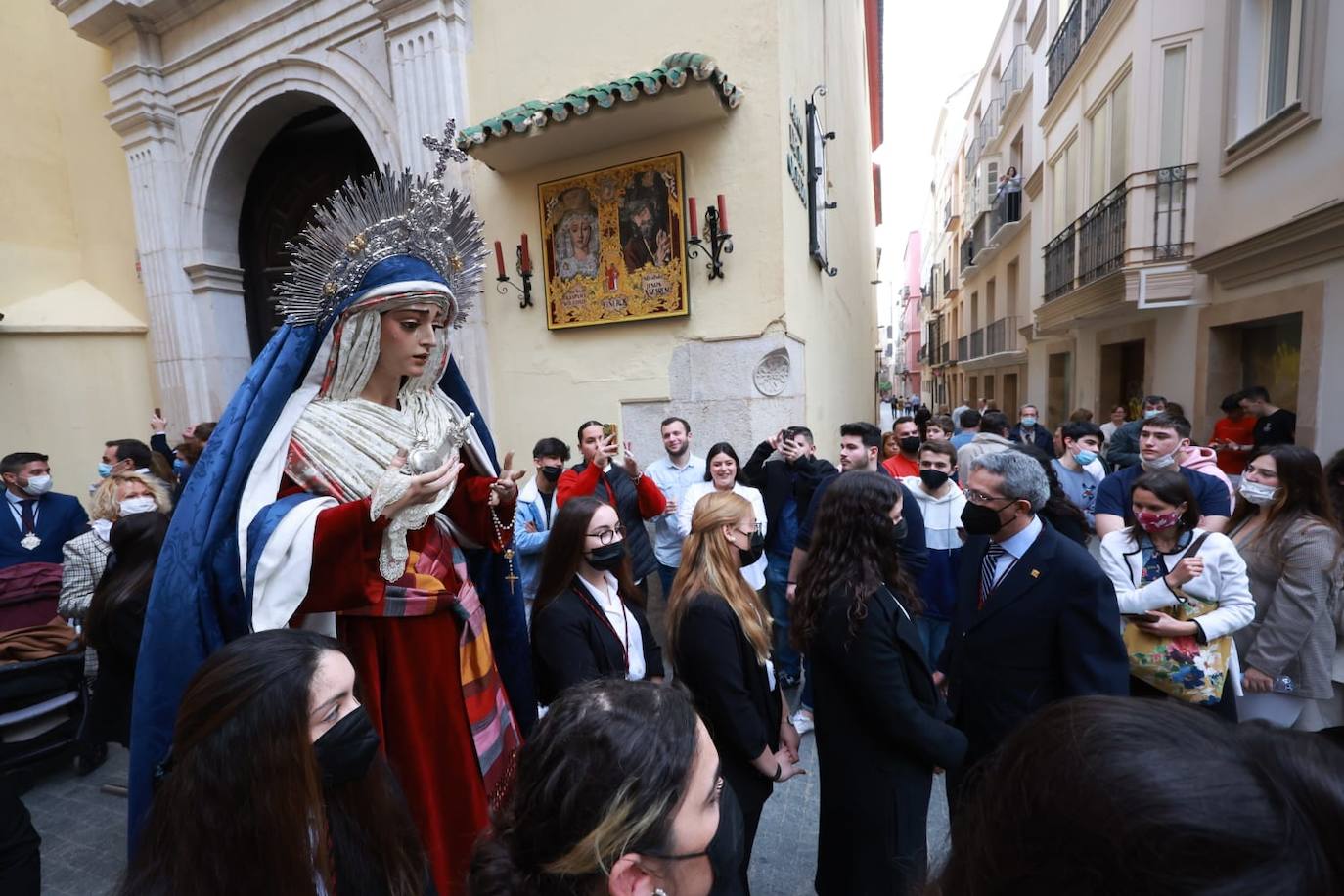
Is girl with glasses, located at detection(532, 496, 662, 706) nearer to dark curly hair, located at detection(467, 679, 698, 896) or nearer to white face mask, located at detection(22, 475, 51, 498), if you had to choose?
dark curly hair, located at detection(467, 679, 698, 896)

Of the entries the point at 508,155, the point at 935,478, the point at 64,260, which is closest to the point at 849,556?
the point at 935,478

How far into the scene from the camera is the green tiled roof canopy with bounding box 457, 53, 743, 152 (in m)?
3.62

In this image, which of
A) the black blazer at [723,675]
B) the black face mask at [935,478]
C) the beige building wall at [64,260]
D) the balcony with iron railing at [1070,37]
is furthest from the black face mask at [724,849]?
the balcony with iron railing at [1070,37]

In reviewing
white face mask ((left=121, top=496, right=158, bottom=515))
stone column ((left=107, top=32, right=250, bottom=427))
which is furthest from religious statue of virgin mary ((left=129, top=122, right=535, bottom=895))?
stone column ((left=107, top=32, right=250, bottom=427))

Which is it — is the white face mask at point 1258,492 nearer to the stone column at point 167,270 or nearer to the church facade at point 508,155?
the church facade at point 508,155

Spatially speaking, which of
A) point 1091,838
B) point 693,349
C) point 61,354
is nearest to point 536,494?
point 693,349

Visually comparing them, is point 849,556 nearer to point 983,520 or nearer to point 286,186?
point 983,520

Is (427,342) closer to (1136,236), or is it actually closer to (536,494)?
(536,494)

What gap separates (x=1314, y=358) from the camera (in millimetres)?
5766

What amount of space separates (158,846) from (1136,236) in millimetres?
10876

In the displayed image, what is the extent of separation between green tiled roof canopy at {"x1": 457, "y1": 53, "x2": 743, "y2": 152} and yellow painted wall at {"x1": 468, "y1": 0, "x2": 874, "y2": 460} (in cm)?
9

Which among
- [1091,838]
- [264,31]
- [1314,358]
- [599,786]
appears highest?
[264,31]

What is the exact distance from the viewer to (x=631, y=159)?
14.2 feet

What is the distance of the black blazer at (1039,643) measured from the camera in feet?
6.11
